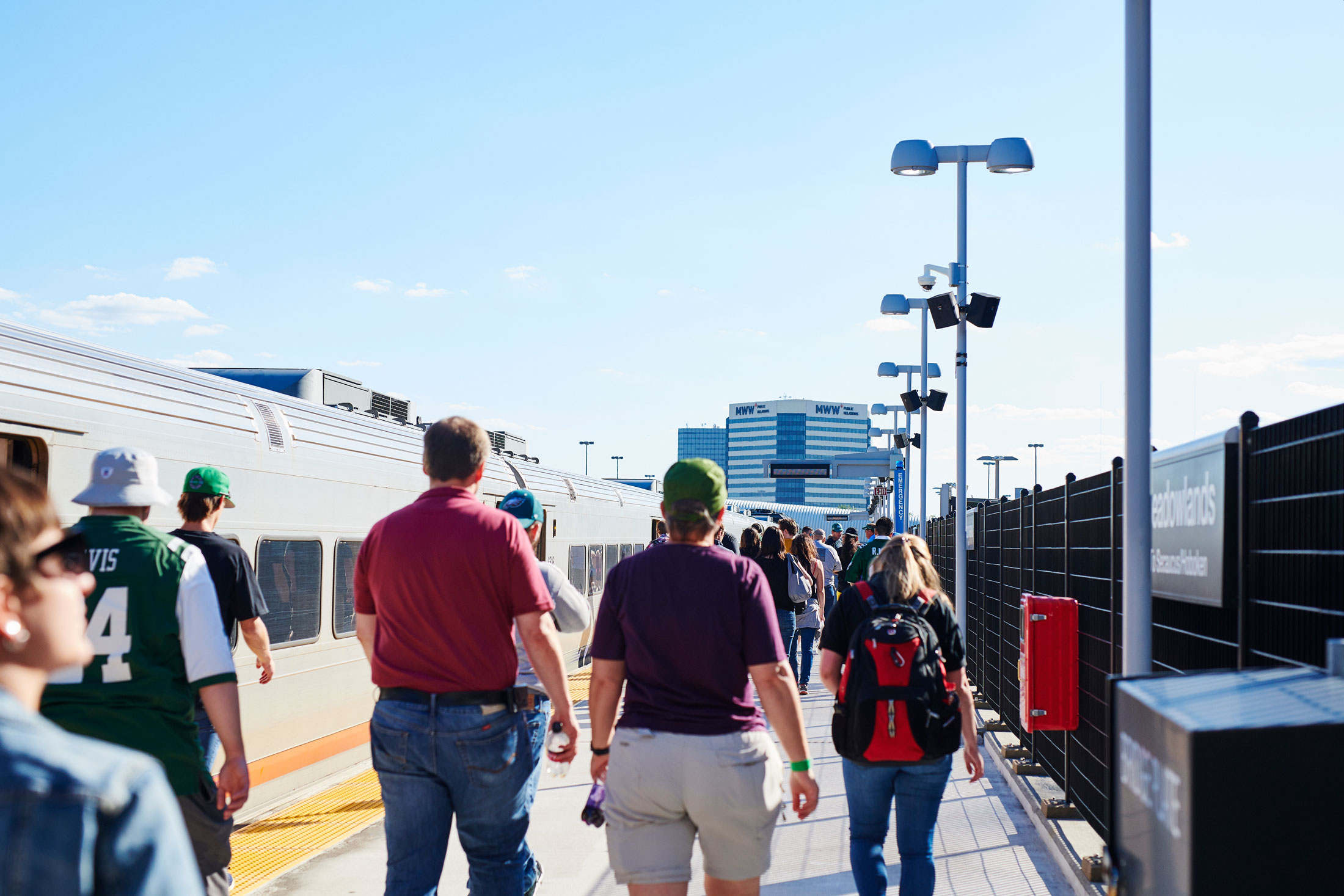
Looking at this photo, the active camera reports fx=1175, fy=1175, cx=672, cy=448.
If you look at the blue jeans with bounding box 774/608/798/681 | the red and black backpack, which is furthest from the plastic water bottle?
the blue jeans with bounding box 774/608/798/681

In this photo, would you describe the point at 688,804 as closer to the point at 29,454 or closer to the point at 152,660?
the point at 152,660

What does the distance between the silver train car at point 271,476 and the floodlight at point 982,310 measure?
18.9ft

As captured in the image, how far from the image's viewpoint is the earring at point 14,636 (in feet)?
4.05

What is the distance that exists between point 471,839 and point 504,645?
631 mm

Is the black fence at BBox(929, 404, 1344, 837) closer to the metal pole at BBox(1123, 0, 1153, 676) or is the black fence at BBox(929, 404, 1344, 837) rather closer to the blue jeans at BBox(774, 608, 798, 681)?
the metal pole at BBox(1123, 0, 1153, 676)

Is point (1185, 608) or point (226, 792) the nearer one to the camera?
point (226, 792)

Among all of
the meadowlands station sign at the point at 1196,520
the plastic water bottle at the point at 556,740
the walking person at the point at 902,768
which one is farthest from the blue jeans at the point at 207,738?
the meadowlands station sign at the point at 1196,520

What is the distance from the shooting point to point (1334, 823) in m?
1.93

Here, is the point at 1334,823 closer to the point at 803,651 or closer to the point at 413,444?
the point at 413,444

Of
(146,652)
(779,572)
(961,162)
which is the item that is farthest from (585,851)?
(961,162)

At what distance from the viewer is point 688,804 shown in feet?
11.7

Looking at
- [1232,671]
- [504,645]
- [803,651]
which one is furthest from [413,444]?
[1232,671]

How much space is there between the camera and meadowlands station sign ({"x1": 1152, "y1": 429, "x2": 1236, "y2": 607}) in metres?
4.25

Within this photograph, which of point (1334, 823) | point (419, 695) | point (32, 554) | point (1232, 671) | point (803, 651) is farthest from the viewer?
point (803, 651)
